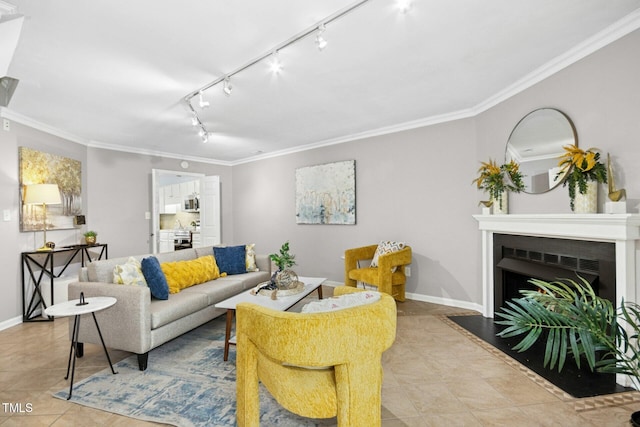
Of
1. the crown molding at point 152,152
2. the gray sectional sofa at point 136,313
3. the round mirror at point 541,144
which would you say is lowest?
the gray sectional sofa at point 136,313

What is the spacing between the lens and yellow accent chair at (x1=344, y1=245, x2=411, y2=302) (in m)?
3.64

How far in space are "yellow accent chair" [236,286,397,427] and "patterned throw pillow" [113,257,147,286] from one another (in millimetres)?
1695

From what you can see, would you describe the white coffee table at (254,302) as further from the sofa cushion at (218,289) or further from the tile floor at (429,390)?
the tile floor at (429,390)

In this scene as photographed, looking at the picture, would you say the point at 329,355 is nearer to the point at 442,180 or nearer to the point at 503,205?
the point at 503,205

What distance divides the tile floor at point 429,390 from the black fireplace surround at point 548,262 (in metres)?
0.73

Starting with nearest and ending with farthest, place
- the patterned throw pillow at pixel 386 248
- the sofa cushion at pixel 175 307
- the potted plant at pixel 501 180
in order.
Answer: the sofa cushion at pixel 175 307
the potted plant at pixel 501 180
the patterned throw pillow at pixel 386 248

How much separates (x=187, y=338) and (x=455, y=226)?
3348mm

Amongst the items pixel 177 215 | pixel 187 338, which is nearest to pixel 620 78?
pixel 187 338

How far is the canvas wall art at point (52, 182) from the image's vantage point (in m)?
3.58

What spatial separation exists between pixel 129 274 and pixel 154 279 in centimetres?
20

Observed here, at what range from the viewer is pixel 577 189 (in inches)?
90.1

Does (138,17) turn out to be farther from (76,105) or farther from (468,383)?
(468,383)

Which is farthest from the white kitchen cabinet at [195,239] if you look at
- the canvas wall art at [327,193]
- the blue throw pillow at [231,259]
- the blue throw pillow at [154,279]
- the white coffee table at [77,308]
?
the white coffee table at [77,308]

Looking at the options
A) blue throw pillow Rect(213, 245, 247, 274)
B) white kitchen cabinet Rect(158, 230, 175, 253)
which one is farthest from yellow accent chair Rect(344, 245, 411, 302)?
white kitchen cabinet Rect(158, 230, 175, 253)
